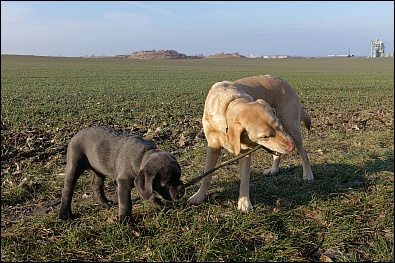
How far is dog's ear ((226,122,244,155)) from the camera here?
4.34 meters

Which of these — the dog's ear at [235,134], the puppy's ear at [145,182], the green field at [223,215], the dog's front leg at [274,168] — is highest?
the dog's ear at [235,134]

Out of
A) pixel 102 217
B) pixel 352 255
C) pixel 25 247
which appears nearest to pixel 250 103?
pixel 352 255

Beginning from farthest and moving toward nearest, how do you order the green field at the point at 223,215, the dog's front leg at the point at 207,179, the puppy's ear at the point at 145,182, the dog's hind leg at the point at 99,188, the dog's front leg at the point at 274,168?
the dog's front leg at the point at 274,168
the dog's front leg at the point at 207,179
the dog's hind leg at the point at 99,188
the puppy's ear at the point at 145,182
the green field at the point at 223,215

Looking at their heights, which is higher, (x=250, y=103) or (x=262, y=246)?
(x=250, y=103)

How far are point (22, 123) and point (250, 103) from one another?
8.31 m

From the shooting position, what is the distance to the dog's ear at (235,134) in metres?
4.34

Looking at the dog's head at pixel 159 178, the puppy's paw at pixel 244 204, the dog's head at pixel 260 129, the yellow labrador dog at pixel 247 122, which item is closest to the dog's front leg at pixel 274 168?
the yellow labrador dog at pixel 247 122

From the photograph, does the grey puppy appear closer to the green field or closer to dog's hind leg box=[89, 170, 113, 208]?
dog's hind leg box=[89, 170, 113, 208]

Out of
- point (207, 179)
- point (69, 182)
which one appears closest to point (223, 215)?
point (207, 179)

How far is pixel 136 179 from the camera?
404 cm

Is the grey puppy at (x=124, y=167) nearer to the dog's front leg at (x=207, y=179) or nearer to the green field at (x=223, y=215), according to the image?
the green field at (x=223, y=215)

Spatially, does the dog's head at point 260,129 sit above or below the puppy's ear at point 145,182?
above

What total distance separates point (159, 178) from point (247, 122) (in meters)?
1.24

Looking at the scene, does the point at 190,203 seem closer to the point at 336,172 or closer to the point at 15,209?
the point at 15,209
